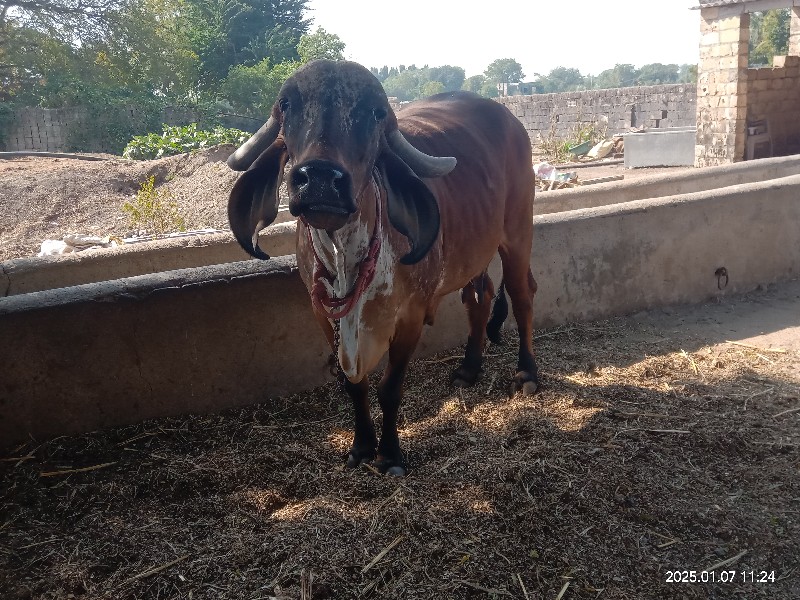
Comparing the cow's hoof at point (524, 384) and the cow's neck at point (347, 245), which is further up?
the cow's neck at point (347, 245)

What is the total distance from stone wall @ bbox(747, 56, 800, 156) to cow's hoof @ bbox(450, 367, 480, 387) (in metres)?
10.7

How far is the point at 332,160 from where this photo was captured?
2607 mm

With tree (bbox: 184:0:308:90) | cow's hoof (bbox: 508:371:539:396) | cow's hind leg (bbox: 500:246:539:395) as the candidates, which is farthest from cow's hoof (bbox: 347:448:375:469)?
tree (bbox: 184:0:308:90)

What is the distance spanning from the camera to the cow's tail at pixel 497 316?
5133 mm

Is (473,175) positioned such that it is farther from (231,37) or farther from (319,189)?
(231,37)

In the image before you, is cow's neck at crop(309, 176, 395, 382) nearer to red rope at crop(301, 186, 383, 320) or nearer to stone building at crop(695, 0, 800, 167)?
red rope at crop(301, 186, 383, 320)

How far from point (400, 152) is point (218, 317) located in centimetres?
168

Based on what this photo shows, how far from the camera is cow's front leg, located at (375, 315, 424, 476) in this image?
11.6 ft

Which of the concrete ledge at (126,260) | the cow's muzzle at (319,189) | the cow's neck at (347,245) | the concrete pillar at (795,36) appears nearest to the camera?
the cow's muzzle at (319,189)

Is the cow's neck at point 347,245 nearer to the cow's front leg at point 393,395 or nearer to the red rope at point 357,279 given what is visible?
the red rope at point 357,279

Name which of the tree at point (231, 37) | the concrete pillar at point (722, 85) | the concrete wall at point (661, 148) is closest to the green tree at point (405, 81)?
the tree at point (231, 37)

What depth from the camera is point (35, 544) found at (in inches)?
121

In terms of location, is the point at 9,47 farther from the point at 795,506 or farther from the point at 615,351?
the point at 795,506

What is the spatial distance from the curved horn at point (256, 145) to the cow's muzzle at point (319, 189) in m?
0.65
